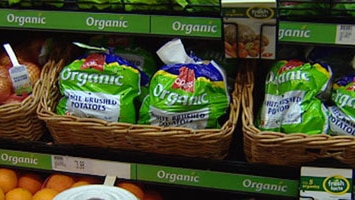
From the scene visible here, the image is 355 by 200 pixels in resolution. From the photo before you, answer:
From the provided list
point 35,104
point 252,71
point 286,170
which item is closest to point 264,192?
point 286,170

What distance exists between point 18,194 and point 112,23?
23.4 inches

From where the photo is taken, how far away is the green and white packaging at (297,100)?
1.41m

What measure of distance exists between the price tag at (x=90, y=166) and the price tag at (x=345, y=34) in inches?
27.5

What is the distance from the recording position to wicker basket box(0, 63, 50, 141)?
1.55 m

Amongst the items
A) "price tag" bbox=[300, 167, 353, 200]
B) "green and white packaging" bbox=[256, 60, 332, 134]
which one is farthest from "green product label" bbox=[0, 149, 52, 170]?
"price tag" bbox=[300, 167, 353, 200]

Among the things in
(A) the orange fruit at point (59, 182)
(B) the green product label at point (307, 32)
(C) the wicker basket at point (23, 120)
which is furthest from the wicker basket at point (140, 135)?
(B) the green product label at point (307, 32)

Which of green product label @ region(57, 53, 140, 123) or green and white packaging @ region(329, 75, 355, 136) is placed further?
green product label @ region(57, 53, 140, 123)

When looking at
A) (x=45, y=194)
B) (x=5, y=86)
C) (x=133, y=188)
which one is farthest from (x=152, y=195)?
(x=5, y=86)

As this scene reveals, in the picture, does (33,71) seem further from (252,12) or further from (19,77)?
(252,12)

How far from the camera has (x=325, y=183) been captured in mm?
1428

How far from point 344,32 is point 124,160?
731 millimetres

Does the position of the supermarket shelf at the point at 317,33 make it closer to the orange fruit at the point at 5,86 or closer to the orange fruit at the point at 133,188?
the orange fruit at the point at 133,188

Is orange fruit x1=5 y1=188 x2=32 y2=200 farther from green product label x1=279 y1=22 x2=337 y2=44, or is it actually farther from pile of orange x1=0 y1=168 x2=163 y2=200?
green product label x1=279 y1=22 x2=337 y2=44

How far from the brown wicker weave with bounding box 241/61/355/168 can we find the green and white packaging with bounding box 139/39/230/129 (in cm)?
9
